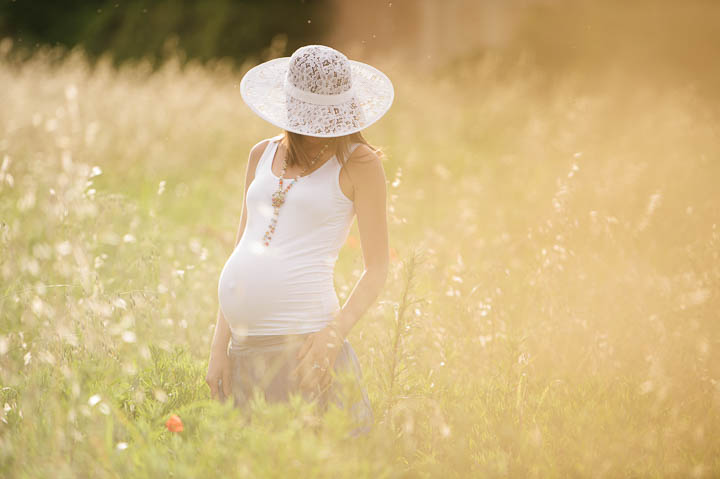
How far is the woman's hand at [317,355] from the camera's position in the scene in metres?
2.04

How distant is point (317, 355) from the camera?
6.73ft

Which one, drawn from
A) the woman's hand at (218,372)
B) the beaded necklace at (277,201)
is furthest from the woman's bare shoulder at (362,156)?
the woman's hand at (218,372)

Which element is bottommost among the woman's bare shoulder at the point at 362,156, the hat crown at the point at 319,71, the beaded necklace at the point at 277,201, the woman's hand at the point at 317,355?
the woman's hand at the point at 317,355

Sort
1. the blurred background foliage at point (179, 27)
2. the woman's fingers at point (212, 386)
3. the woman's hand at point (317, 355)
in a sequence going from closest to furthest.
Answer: the woman's hand at point (317, 355)
the woman's fingers at point (212, 386)
the blurred background foliage at point (179, 27)

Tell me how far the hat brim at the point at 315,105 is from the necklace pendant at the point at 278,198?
0.73ft

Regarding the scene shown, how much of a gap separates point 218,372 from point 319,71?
112cm

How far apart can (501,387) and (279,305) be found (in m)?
0.96

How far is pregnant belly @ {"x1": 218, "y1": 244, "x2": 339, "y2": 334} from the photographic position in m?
2.10

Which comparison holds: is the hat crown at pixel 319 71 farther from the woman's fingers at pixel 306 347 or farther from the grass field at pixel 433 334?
the woman's fingers at pixel 306 347

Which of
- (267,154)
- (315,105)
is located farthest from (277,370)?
(315,105)

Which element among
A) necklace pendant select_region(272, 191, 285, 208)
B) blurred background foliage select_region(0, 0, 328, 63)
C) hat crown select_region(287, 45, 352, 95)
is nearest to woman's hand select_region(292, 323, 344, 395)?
necklace pendant select_region(272, 191, 285, 208)

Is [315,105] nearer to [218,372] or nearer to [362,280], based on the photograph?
[362,280]

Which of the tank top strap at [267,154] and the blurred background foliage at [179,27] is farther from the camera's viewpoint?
the blurred background foliage at [179,27]

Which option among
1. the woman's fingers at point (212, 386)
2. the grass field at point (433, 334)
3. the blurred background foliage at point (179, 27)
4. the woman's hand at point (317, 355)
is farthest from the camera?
the blurred background foliage at point (179, 27)
